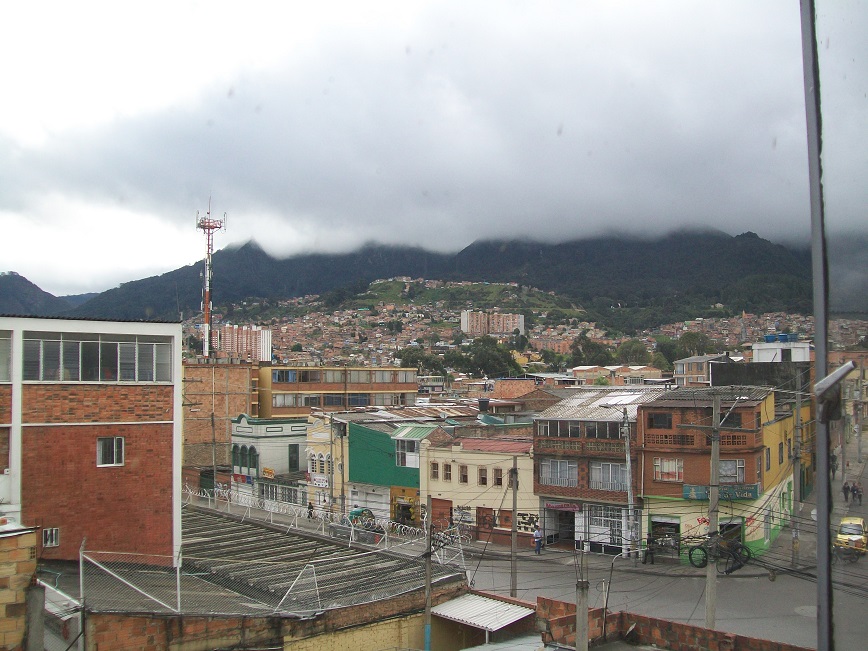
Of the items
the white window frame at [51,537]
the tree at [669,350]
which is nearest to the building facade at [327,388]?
the white window frame at [51,537]

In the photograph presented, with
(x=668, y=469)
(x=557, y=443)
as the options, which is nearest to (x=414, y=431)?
(x=557, y=443)

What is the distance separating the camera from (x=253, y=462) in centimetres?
4275

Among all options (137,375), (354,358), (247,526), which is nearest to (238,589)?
(137,375)

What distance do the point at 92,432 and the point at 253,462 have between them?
2816cm

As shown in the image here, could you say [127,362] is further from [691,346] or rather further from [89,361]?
[691,346]

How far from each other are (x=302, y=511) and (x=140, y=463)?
21201mm

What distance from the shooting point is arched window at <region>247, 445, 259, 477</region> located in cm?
4228

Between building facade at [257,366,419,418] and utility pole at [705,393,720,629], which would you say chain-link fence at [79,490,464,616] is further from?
building facade at [257,366,419,418]

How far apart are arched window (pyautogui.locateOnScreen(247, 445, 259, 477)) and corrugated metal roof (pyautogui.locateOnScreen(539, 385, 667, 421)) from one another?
61.7 feet

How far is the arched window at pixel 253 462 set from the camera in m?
42.3

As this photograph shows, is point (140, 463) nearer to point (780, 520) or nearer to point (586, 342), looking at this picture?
point (780, 520)

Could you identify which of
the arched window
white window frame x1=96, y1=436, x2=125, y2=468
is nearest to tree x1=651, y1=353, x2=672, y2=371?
the arched window

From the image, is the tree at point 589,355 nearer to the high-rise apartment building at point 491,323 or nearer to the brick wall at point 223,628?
the high-rise apartment building at point 491,323

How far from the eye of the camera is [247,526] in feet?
74.0
